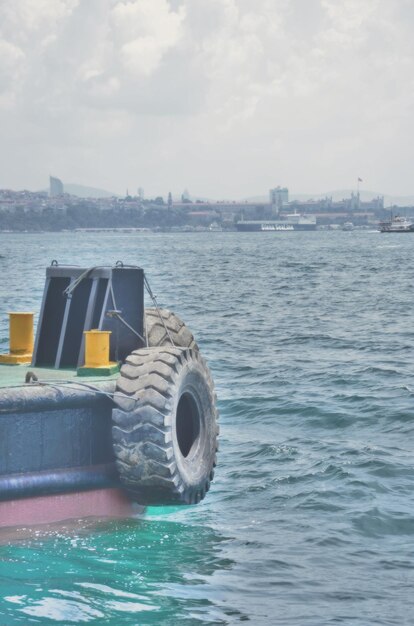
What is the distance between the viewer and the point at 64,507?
11.2 m

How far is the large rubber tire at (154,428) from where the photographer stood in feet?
36.2

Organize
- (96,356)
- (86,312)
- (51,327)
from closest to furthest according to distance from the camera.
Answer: (96,356) < (86,312) < (51,327)

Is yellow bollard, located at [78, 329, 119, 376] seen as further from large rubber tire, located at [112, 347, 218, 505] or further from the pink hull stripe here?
the pink hull stripe

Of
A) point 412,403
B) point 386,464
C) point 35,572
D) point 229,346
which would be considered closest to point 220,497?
point 386,464

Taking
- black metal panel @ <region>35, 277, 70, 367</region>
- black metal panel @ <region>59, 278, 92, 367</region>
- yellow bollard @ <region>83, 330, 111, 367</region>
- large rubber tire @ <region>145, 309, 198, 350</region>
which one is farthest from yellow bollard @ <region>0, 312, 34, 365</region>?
yellow bollard @ <region>83, 330, 111, 367</region>

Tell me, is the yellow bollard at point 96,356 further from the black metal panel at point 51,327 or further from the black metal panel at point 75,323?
the black metal panel at point 51,327

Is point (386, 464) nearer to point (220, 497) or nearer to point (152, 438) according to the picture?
point (220, 497)

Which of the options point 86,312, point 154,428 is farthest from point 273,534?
point 86,312

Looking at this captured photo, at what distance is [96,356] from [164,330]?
70.5 inches

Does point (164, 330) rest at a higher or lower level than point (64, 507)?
higher

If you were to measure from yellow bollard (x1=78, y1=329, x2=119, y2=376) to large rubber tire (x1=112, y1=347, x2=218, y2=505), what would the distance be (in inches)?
18.7

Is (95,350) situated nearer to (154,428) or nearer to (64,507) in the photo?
(154,428)

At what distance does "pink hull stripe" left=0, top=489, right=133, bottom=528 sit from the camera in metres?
10.8

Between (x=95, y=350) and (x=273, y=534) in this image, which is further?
(x=95, y=350)
